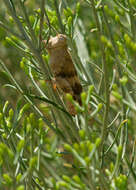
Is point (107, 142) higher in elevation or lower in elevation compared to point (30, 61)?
lower

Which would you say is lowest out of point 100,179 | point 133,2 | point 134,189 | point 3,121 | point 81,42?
point 134,189

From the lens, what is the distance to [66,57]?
203 cm

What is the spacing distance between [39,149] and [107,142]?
33.1 inches

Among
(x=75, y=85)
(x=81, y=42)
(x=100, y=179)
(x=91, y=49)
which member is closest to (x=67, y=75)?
(x=75, y=85)

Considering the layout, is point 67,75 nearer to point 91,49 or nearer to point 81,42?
point 81,42

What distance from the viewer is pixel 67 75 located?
6.61ft

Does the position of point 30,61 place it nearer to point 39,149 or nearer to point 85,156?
point 39,149

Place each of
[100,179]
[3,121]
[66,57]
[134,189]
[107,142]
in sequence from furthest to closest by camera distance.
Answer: [107,142] < [66,57] < [134,189] < [3,121] < [100,179]

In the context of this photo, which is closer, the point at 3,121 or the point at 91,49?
the point at 3,121

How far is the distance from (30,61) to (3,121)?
18.5 inches

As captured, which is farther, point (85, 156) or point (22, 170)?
point (22, 170)

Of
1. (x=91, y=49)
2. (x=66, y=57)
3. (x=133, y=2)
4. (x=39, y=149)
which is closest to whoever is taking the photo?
(x=39, y=149)

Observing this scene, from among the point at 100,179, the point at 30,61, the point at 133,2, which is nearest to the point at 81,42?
the point at 133,2

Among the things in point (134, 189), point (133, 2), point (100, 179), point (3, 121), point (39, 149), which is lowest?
point (134, 189)
